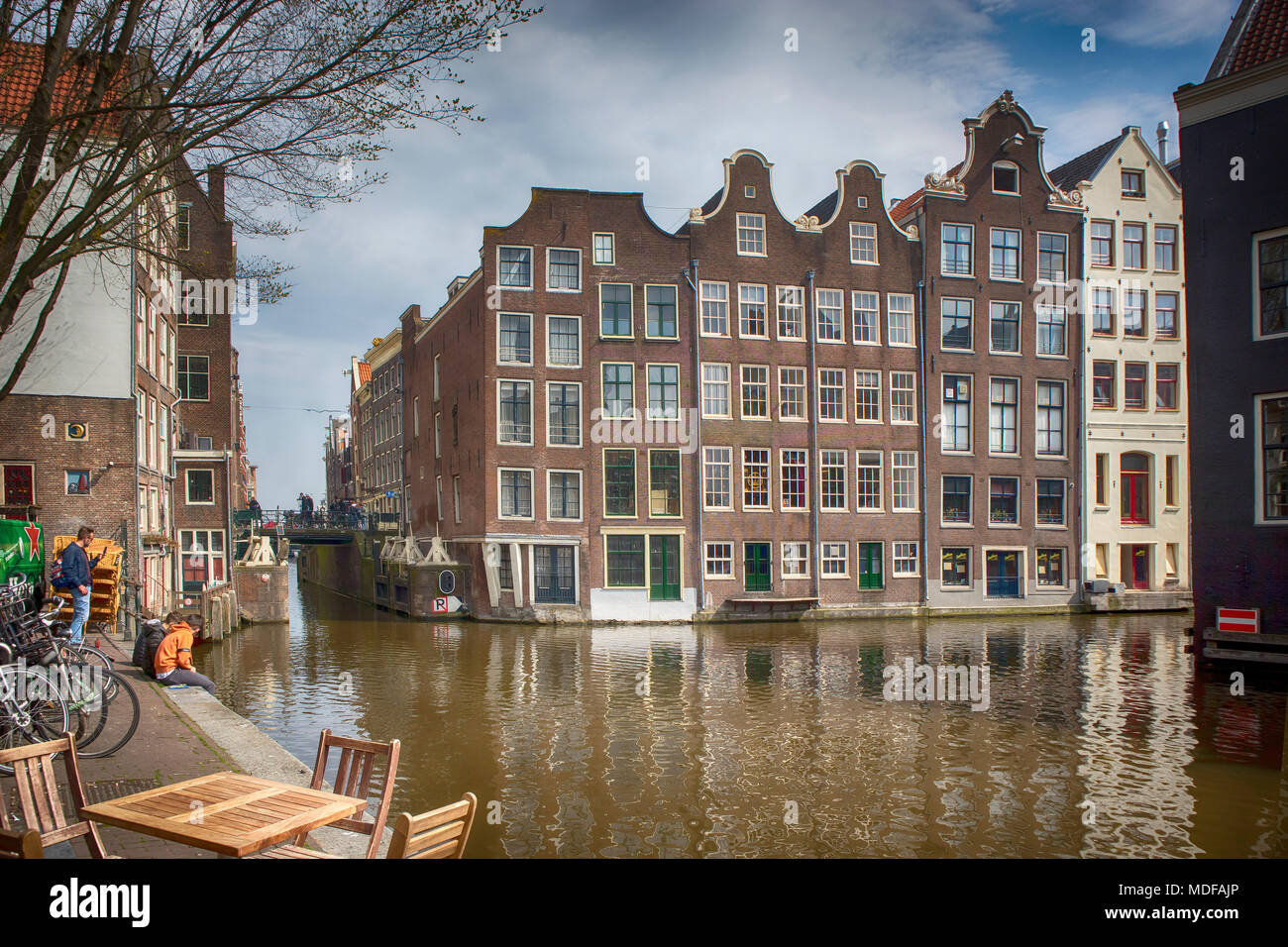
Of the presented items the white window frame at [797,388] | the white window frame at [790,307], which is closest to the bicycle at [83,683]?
the white window frame at [797,388]

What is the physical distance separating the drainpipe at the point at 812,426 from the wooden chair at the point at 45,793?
106 feet

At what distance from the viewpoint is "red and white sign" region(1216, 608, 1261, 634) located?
64.6ft

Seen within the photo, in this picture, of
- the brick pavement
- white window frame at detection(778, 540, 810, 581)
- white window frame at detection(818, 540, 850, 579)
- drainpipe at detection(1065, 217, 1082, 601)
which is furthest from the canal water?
drainpipe at detection(1065, 217, 1082, 601)

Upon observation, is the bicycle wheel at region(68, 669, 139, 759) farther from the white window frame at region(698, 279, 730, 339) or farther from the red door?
the red door

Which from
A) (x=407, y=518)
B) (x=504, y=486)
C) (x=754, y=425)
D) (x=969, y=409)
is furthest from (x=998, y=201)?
(x=407, y=518)

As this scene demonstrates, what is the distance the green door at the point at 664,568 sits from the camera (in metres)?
35.6

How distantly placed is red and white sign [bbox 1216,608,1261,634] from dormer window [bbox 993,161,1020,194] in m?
23.8

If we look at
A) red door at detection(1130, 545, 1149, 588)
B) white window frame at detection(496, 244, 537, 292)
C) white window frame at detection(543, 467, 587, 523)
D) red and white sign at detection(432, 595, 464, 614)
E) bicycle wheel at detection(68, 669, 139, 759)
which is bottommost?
red and white sign at detection(432, 595, 464, 614)

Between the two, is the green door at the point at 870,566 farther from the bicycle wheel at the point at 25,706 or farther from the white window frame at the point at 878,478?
the bicycle wheel at the point at 25,706

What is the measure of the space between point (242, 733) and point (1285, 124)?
21894 mm

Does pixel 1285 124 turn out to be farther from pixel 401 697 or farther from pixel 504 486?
pixel 504 486

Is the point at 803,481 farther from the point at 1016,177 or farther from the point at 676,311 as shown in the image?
the point at 1016,177

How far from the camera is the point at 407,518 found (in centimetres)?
4841

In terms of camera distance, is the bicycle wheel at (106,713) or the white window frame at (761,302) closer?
the bicycle wheel at (106,713)
